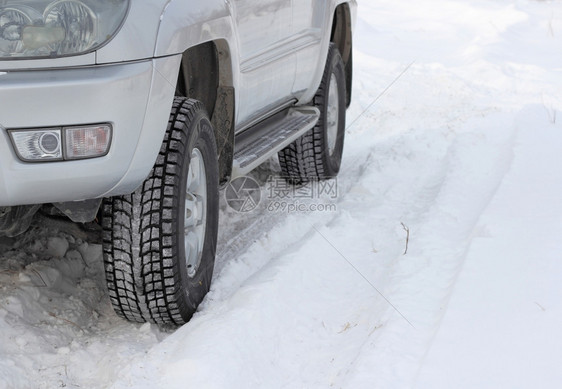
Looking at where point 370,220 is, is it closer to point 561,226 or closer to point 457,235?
point 457,235

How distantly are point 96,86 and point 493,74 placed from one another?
6501mm

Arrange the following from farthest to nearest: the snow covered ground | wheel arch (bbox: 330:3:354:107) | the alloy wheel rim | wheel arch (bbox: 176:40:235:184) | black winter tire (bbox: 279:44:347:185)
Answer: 1. wheel arch (bbox: 330:3:354:107)
2. black winter tire (bbox: 279:44:347:185)
3. wheel arch (bbox: 176:40:235:184)
4. the alloy wheel rim
5. the snow covered ground

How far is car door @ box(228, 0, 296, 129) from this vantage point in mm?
3602

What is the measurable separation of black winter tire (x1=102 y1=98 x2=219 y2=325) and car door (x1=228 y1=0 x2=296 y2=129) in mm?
514

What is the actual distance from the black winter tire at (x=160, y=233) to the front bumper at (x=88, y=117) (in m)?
0.16

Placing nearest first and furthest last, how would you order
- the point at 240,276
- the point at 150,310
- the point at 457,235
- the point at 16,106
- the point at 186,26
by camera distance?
the point at 16,106 → the point at 186,26 → the point at 150,310 → the point at 240,276 → the point at 457,235

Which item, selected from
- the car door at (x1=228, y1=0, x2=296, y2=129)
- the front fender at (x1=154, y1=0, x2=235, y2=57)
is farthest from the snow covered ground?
the front fender at (x1=154, y1=0, x2=235, y2=57)

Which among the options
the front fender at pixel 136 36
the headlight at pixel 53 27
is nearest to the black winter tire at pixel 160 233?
the front fender at pixel 136 36

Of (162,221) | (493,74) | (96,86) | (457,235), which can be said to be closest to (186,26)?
(96,86)

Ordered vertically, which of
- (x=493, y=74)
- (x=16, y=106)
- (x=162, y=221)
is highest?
(x=16, y=106)

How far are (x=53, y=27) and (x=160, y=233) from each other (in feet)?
2.65

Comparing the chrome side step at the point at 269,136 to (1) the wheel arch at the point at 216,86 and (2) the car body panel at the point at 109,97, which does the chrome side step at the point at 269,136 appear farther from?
(2) the car body panel at the point at 109,97

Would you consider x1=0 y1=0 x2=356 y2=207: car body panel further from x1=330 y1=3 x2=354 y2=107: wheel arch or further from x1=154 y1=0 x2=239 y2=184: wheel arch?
x1=330 y1=3 x2=354 y2=107: wheel arch

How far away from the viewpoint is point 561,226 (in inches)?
153
